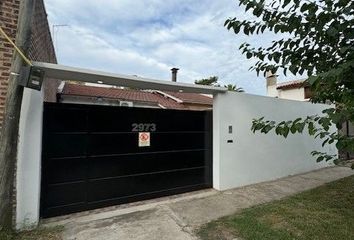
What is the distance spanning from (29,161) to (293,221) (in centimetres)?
448

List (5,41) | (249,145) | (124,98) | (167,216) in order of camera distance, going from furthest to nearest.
A: (124,98)
(249,145)
(167,216)
(5,41)

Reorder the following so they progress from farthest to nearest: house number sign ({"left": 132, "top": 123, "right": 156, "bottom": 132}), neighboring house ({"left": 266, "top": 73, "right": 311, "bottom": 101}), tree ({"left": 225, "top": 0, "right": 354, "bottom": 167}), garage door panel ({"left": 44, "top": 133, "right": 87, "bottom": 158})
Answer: neighboring house ({"left": 266, "top": 73, "right": 311, "bottom": 101}) < house number sign ({"left": 132, "top": 123, "right": 156, "bottom": 132}) < garage door panel ({"left": 44, "top": 133, "right": 87, "bottom": 158}) < tree ({"left": 225, "top": 0, "right": 354, "bottom": 167})

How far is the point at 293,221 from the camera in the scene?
17.1 ft

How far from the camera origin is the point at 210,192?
721 centimetres

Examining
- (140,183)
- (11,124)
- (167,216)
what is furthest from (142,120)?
(11,124)

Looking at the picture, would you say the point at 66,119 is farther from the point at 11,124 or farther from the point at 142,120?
the point at 142,120

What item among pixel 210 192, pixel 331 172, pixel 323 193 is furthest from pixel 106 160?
pixel 331 172

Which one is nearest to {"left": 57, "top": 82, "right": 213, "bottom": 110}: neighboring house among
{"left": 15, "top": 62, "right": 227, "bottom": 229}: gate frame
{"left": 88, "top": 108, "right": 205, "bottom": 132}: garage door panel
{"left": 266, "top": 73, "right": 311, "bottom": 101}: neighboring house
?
{"left": 266, "top": 73, "right": 311, "bottom": 101}: neighboring house

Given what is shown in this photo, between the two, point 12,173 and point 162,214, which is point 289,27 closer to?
point 162,214

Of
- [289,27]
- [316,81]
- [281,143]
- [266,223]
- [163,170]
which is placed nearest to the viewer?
[316,81]

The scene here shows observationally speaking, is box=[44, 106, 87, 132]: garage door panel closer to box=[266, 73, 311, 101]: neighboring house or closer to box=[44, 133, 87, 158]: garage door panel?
box=[44, 133, 87, 158]: garage door panel

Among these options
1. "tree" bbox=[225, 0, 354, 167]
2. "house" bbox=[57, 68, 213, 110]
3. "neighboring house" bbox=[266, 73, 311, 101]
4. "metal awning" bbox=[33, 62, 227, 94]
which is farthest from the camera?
"neighboring house" bbox=[266, 73, 311, 101]

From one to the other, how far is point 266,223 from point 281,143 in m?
4.60

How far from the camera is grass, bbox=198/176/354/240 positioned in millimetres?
4598
